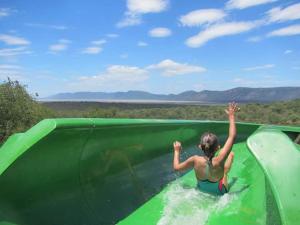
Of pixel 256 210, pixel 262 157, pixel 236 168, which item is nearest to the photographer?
pixel 262 157

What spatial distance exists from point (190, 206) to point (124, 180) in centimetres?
112

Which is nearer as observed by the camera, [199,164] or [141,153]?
[199,164]

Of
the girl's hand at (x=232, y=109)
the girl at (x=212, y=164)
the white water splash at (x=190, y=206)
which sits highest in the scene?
the girl's hand at (x=232, y=109)

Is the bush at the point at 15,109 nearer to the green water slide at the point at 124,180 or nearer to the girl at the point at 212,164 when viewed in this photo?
the green water slide at the point at 124,180

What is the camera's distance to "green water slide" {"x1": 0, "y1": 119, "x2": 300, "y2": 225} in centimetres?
283

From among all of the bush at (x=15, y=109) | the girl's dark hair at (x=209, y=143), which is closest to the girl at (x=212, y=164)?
the girl's dark hair at (x=209, y=143)

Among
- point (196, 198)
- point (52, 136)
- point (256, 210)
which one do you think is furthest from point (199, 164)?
point (52, 136)

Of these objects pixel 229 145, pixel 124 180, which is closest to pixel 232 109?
pixel 229 145

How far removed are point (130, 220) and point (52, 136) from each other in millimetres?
1375

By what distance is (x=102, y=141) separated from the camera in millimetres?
4973

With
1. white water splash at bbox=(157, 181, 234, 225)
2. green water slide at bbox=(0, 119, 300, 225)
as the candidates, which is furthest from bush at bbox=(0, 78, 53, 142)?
white water splash at bbox=(157, 181, 234, 225)

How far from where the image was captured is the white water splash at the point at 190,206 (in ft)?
14.5

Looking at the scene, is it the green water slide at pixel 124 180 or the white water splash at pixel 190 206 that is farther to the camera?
the white water splash at pixel 190 206

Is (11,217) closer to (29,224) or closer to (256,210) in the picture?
(29,224)
